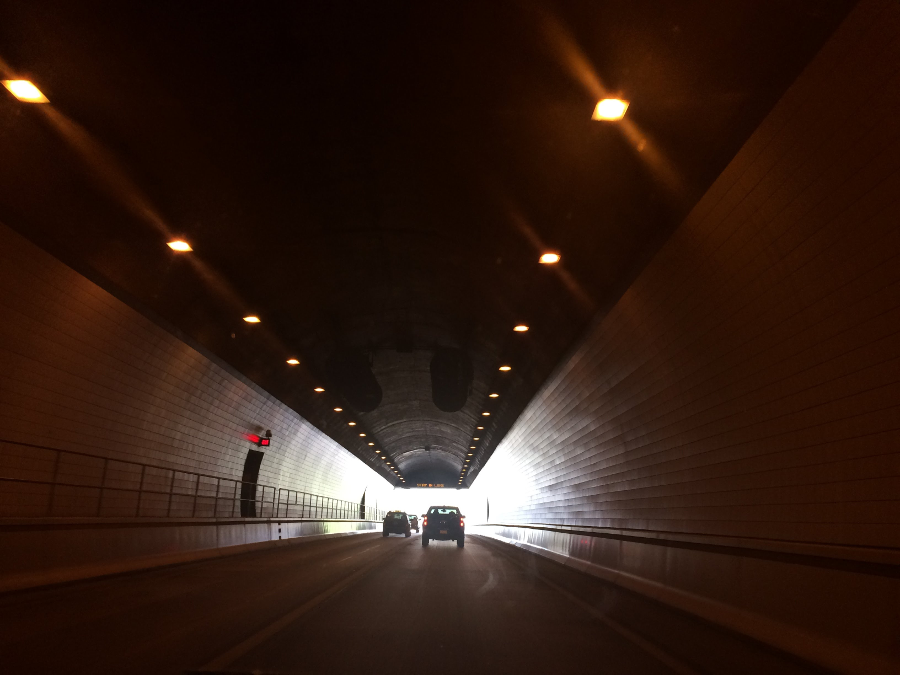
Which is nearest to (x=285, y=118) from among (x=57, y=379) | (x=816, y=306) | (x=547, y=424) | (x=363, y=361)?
(x=816, y=306)

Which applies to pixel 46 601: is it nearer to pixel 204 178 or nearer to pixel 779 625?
→ pixel 204 178

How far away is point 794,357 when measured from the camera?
916 centimetres

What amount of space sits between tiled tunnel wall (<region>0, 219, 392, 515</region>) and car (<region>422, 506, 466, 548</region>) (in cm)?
1309

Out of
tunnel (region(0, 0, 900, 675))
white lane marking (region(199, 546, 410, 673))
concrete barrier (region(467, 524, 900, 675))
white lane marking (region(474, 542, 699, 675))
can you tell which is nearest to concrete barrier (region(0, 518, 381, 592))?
tunnel (region(0, 0, 900, 675))

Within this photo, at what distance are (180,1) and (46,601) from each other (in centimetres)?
818

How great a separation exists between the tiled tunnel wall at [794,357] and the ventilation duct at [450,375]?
34.2 feet

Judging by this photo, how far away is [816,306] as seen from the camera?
27.8ft

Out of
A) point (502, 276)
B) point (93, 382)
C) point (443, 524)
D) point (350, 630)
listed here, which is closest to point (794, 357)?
point (350, 630)

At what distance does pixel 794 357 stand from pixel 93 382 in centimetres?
1465

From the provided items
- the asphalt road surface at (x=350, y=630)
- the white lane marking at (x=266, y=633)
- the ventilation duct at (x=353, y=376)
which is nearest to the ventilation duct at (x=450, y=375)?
the ventilation duct at (x=353, y=376)

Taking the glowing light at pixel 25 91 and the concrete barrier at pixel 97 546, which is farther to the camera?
the concrete barrier at pixel 97 546

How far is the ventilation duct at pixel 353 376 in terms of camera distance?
25.0 meters

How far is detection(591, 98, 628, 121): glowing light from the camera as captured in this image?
9.16 metres

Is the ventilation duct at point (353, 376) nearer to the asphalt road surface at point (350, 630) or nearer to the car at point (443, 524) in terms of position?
the car at point (443, 524)
